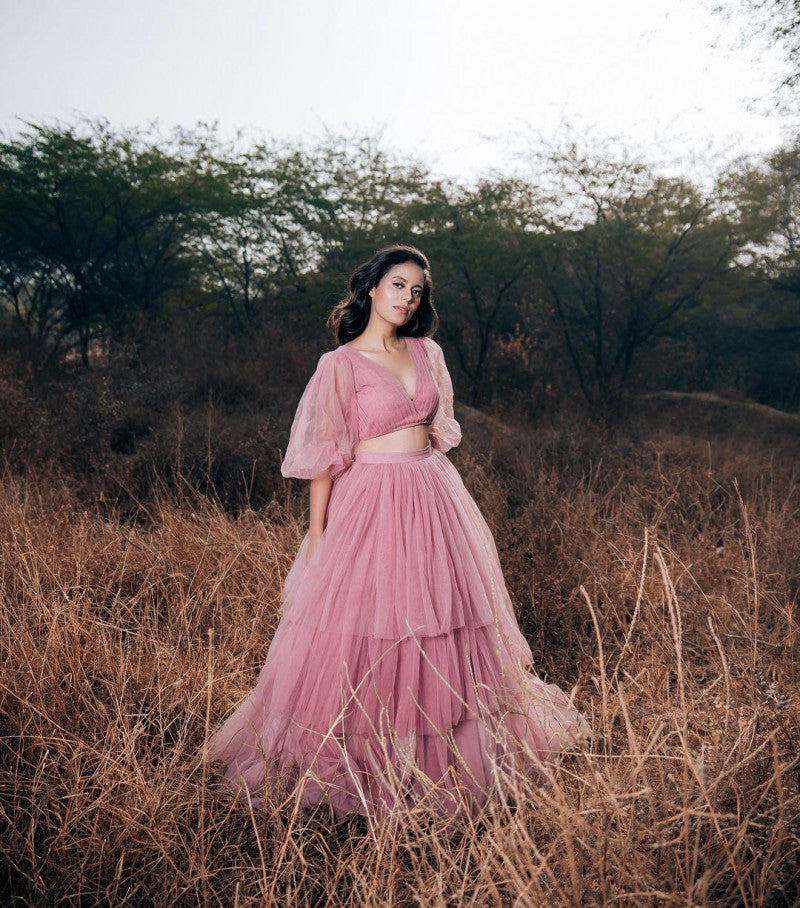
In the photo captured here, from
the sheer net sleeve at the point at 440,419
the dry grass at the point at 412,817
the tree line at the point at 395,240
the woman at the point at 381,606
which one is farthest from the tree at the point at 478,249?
the woman at the point at 381,606

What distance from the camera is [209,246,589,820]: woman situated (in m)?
2.30

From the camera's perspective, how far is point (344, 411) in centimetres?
249

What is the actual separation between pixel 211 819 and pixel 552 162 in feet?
36.2

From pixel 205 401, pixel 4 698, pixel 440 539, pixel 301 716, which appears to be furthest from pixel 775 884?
pixel 205 401

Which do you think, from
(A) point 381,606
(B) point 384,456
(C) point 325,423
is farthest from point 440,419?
(A) point 381,606

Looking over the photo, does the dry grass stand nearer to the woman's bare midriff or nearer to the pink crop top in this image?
the pink crop top

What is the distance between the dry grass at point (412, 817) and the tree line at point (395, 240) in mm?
6916

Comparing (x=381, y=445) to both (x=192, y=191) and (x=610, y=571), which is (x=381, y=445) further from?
(x=192, y=191)

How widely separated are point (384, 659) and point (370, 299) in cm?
122

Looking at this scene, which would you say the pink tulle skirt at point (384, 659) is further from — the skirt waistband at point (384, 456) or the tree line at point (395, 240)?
the tree line at point (395, 240)

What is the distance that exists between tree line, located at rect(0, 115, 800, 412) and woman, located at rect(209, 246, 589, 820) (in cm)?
839

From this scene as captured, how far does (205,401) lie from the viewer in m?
8.20

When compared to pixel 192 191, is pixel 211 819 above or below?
below

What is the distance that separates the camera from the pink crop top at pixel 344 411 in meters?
2.45
